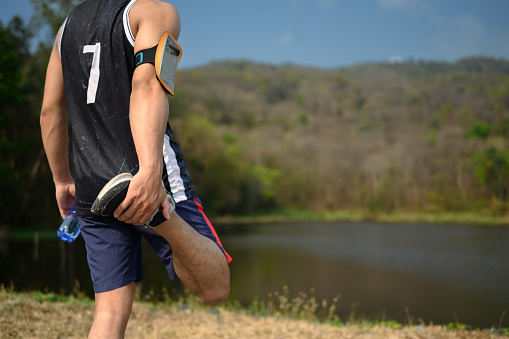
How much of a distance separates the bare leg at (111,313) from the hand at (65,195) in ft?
1.61

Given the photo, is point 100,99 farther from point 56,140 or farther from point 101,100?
point 56,140

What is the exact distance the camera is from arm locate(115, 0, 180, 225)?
1098 mm

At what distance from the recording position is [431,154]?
37875 mm

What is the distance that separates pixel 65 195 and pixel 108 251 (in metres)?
0.44

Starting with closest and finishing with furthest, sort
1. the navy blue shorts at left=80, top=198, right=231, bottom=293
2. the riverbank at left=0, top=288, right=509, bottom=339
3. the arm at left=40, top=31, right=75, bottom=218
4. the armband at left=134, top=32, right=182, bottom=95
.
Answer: the armband at left=134, top=32, right=182, bottom=95 → the navy blue shorts at left=80, top=198, right=231, bottom=293 → the arm at left=40, top=31, right=75, bottom=218 → the riverbank at left=0, top=288, right=509, bottom=339

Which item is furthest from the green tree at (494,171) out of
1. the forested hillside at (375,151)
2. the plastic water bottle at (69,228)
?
the plastic water bottle at (69,228)

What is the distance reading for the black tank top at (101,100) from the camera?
1278 mm

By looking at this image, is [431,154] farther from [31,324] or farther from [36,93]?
[31,324]

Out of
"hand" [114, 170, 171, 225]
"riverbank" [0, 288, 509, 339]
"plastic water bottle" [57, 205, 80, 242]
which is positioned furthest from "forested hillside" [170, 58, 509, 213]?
"hand" [114, 170, 171, 225]

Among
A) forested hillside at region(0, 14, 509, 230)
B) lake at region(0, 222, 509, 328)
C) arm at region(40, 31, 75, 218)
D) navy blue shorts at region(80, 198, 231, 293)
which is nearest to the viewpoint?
navy blue shorts at region(80, 198, 231, 293)

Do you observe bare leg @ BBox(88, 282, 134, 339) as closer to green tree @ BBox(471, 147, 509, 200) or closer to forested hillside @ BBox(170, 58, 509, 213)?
forested hillside @ BBox(170, 58, 509, 213)

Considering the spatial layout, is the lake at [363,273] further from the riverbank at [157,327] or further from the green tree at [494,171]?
the green tree at [494,171]

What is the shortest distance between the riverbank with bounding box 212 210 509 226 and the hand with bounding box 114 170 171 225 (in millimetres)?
22268

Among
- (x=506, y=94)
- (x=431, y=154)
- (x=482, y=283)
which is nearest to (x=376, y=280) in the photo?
(x=482, y=283)
